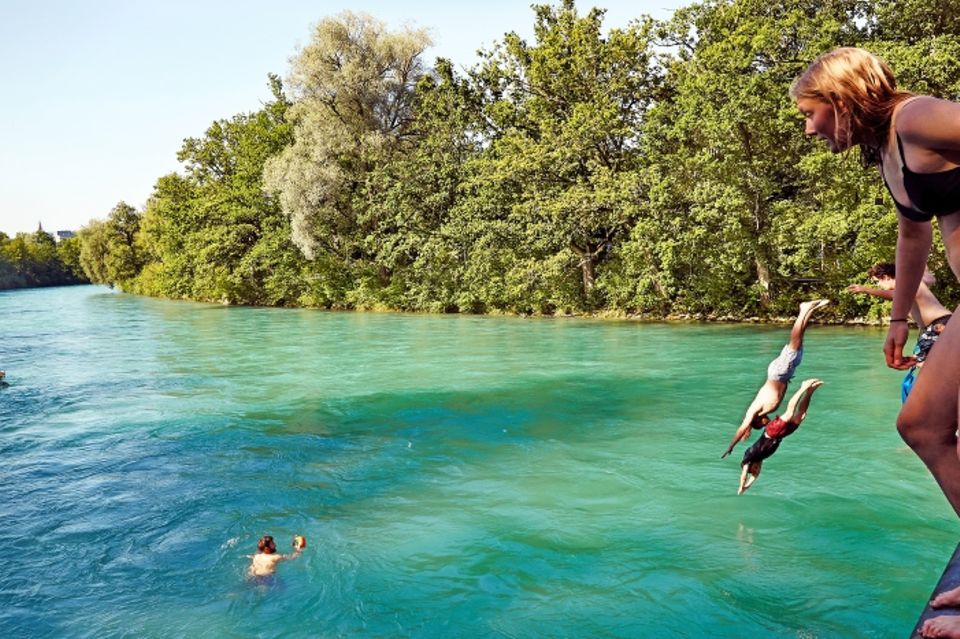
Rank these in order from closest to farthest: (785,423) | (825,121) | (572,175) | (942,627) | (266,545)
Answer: (942,627)
(825,121)
(785,423)
(266,545)
(572,175)

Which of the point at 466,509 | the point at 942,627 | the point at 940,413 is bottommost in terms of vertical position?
the point at 466,509

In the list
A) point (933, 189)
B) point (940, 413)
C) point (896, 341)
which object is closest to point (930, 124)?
point (933, 189)

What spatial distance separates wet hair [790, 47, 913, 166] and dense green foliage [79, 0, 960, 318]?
2268 centimetres

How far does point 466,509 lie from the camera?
8648 mm

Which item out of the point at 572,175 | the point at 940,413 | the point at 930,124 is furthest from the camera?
the point at 572,175

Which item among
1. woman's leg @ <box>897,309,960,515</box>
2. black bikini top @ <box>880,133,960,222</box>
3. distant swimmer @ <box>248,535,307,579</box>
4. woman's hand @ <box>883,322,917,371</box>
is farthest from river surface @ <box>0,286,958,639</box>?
black bikini top @ <box>880,133,960,222</box>

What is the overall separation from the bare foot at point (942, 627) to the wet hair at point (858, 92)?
130cm

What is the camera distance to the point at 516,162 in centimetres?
3291

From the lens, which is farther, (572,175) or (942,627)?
(572,175)

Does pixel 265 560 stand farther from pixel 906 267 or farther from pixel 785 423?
pixel 906 267

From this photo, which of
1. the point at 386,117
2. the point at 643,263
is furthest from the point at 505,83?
the point at 643,263

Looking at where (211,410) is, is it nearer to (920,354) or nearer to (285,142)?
(920,354)

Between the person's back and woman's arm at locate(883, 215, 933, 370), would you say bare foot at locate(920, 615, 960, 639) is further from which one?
the person's back

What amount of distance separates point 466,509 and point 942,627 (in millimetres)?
7123
